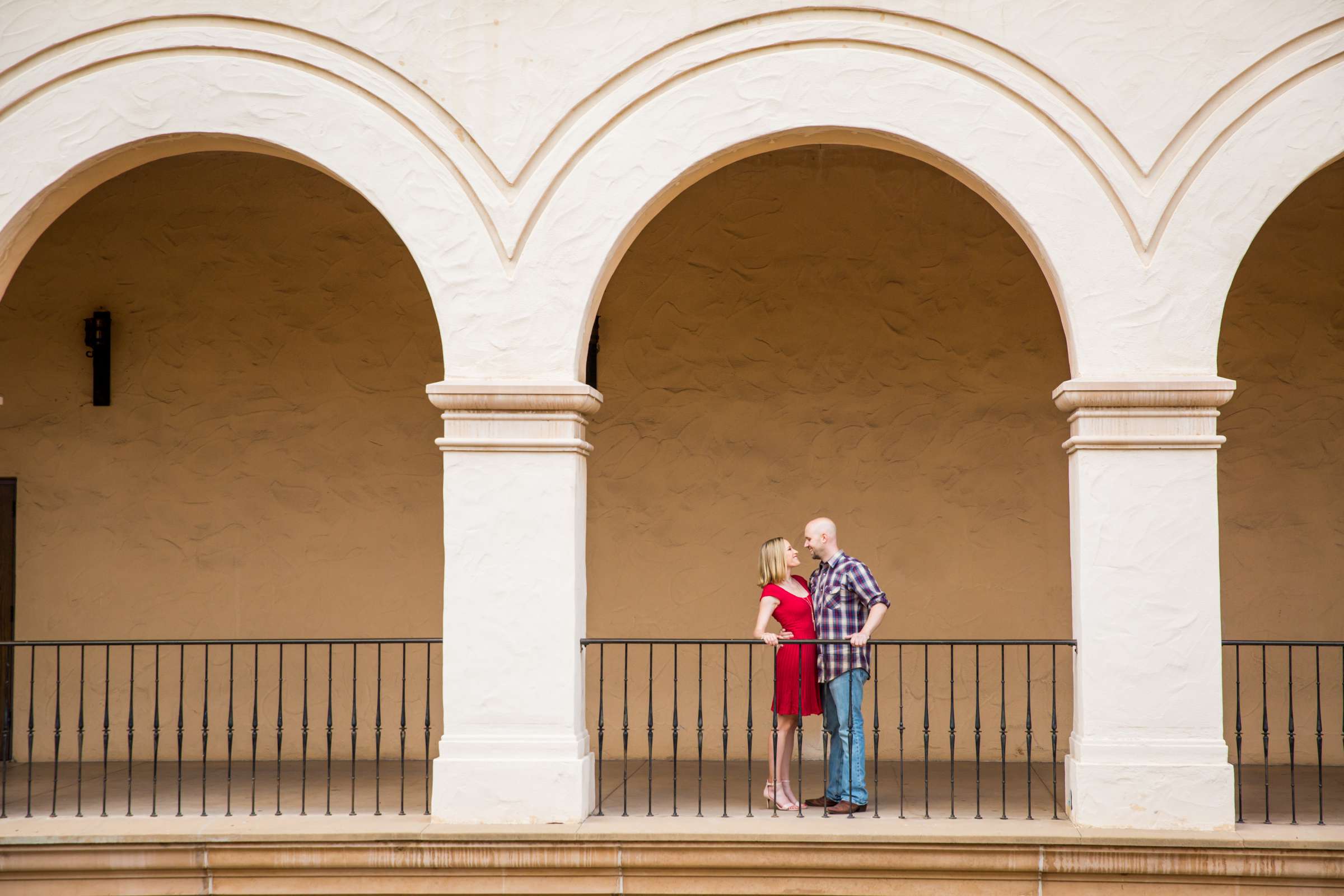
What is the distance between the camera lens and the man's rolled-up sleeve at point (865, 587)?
22.7 feet

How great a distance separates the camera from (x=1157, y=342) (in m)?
6.71

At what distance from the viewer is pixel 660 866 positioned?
661cm

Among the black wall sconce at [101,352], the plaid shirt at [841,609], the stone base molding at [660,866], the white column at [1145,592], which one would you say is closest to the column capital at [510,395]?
the plaid shirt at [841,609]

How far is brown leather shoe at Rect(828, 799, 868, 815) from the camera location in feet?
22.9

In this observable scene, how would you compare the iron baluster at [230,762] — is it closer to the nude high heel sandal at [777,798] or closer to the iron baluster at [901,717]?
the nude high heel sandal at [777,798]

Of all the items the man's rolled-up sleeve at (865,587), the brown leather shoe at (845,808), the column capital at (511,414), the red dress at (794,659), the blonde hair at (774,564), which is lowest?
the brown leather shoe at (845,808)

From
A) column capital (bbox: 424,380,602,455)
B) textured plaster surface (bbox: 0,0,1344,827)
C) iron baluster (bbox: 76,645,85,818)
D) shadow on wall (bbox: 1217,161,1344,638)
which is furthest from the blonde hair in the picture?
shadow on wall (bbox: 1217,161,1344,638)

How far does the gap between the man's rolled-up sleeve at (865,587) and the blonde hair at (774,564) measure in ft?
1.24

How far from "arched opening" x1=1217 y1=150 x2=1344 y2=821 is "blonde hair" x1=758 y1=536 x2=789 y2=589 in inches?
148

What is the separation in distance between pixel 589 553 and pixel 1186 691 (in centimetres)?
425

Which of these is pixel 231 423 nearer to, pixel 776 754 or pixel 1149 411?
pixel 776 754

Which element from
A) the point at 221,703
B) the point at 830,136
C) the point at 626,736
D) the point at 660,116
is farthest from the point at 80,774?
the point at 830,136

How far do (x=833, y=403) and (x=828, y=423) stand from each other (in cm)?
14

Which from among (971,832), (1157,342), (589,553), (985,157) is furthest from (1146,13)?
(589,553)
